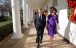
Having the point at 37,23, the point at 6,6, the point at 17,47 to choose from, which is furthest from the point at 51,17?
the point at 6,6

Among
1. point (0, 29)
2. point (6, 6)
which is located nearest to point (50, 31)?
point (0, 29)

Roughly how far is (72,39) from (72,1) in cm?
260

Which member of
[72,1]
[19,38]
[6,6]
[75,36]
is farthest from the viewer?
[6,6]

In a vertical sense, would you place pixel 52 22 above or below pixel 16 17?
below

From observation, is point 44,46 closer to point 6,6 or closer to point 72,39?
point 72,39

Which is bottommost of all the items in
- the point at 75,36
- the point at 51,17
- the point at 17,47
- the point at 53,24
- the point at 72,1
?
the point at 17,47

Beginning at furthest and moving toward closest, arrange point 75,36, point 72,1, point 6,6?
point 6,6, point 75,36, point 72,1

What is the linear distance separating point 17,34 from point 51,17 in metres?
2.63

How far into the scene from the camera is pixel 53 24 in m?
4.88

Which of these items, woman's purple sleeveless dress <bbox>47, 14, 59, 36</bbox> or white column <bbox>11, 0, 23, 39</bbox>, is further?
white column <bbox>11, 0, 23, 39</bbox>

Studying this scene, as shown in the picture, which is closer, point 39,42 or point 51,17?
point 51,17

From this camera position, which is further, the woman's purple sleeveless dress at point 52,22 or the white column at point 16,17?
the white column at point 16,17

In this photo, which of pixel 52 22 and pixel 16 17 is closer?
pixel 52 22

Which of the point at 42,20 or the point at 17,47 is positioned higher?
the point at 42,20
